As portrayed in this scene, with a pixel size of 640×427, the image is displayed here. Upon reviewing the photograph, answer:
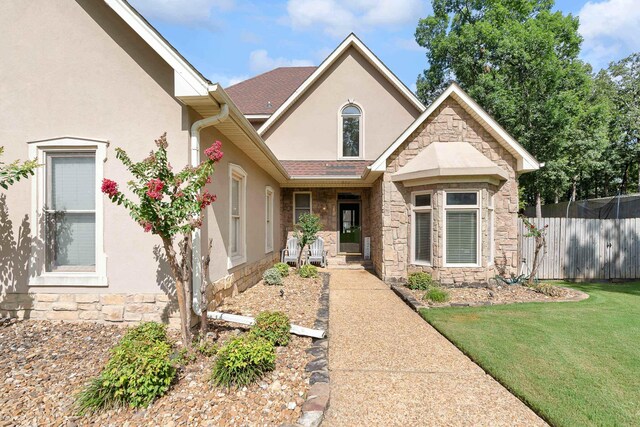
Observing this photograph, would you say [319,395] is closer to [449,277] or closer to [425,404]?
[425,404]

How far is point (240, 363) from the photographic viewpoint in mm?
3230

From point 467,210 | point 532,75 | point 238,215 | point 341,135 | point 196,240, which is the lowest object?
point 196,240

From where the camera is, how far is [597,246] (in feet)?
32.9

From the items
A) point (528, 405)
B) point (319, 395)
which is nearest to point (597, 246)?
point (528, 405)

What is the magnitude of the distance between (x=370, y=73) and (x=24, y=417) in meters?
13.1

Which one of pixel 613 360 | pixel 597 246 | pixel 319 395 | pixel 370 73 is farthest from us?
pixel 370 73

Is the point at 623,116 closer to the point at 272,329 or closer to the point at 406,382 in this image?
the point at 406,382

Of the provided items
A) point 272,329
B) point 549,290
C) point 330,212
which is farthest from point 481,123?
point 272,329

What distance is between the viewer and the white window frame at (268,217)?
390 inches

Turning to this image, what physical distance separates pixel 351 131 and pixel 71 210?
33.2 ft

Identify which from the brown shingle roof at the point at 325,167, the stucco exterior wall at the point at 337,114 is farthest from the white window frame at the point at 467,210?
the stucco exterior wall at the point at 337,114

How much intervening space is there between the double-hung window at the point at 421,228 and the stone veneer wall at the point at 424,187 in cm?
16

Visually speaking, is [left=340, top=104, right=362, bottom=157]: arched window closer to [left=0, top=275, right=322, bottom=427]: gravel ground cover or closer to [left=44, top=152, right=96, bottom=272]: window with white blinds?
[left=44, top=152, right=96, bottom=272]: window with white blinds

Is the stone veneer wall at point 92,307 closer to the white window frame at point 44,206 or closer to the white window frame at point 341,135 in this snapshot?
the white window frame at point 44,206
